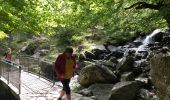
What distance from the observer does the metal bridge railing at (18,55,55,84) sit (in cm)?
1552

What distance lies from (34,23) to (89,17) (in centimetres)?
343

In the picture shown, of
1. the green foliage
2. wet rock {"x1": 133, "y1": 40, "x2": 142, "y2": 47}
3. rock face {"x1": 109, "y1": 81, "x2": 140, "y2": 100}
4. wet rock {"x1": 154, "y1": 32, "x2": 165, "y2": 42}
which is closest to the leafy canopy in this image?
the green foliage

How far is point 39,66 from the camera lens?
16891mm

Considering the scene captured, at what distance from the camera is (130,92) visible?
11867 mm

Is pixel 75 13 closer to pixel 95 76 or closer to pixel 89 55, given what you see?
pixel 95 76

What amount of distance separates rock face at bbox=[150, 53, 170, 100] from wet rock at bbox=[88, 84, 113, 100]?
14.6ft

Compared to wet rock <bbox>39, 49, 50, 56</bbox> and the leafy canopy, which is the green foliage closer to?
the leafy canopy

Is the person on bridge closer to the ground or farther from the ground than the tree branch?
closer to the ground

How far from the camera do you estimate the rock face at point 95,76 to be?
50.1 ft

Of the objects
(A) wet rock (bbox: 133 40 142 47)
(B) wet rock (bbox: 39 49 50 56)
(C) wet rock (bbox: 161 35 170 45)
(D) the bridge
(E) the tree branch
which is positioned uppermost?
(E) the tree branch

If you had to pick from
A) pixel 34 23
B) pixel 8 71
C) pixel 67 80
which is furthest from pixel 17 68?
pixel 34 23

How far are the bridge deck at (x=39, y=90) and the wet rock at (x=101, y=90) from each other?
1.27 meters

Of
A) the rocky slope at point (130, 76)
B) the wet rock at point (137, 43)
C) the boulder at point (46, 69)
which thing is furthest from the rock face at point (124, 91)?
the wet rock at point (137, 43)

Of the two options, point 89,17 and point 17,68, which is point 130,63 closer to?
point 89,17
